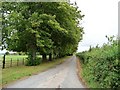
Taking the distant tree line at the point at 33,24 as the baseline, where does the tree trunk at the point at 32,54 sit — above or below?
below

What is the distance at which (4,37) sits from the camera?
3719 centimetres

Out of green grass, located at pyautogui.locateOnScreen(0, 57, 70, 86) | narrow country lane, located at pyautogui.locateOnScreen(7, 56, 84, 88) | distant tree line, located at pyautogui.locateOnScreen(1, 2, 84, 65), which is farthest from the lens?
distant tree line, located at pyautogui.locateOnScreen(1, 2, 84, 65)

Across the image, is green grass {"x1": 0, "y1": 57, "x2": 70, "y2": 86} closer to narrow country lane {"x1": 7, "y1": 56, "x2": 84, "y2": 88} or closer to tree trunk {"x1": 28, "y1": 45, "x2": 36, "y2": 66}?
narrow country lane {"x1": 7, "y1": 56, "x2": 84, "y2": 88}

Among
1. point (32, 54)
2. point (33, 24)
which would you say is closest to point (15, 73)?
point (33, 24)

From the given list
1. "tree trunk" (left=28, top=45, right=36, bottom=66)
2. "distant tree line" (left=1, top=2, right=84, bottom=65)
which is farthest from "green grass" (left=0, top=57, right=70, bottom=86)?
"tree trunk" (left=28, top=45, right=36, bottom=66)

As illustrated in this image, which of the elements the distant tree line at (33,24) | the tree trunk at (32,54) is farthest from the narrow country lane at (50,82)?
the tree trunk at (32,54)

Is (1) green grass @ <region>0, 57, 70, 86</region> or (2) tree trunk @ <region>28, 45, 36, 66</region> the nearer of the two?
(1) green grass @ <region>0, 57, 70, 86</region>

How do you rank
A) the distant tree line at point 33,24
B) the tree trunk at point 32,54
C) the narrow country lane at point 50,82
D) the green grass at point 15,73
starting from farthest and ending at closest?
the tree trunk at point 32,54 < the distant tree line at point 33,24 < the green grass at point 15,73 < the narrow country lane at point 50,82

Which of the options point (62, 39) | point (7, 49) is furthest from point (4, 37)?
point (62, 39)

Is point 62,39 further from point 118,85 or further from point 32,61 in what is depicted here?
point 118,85

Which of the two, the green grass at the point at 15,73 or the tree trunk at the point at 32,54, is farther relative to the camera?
the tree trunk at the point at 32,54

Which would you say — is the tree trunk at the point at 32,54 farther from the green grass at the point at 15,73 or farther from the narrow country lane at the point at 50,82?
the narrow country lane at the point at 50,82

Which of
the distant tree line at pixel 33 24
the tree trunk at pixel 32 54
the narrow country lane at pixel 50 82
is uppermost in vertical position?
the distant tree line at pixel 33 24

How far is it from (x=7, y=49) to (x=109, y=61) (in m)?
27.5
